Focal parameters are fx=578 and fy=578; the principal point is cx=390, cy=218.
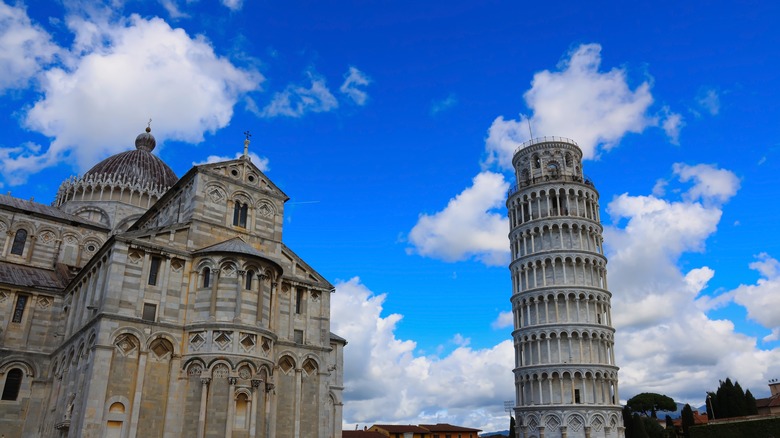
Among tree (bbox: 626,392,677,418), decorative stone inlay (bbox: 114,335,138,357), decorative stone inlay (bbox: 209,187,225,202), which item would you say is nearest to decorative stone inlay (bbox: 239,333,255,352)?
decorative stone inlay (bbox: 114,335,138,357)

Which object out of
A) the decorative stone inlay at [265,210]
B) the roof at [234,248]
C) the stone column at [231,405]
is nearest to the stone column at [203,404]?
the stone column at [231,405]

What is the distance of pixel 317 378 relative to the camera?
3250 cm

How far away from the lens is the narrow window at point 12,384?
31719mm

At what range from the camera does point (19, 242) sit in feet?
131

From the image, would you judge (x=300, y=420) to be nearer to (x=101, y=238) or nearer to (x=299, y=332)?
(x=299, y=332)

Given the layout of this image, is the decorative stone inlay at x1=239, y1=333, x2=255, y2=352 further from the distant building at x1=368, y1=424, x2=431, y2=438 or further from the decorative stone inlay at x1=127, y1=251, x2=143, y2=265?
the distant building at x1=368, y1=424, x2=431, y2=438

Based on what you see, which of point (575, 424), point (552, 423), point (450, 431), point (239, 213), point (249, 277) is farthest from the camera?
point (450, 431)

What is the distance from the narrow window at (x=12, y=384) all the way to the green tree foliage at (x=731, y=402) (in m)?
66.9

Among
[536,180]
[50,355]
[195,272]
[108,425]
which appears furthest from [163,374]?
[536,180]

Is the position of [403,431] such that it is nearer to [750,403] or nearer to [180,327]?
[750,403]

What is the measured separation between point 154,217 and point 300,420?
1584 cm

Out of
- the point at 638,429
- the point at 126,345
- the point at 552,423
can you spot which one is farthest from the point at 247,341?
the point at 638,429

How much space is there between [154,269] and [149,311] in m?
2.13

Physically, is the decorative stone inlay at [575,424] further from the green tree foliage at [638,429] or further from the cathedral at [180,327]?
the cathedral at [180,327]
